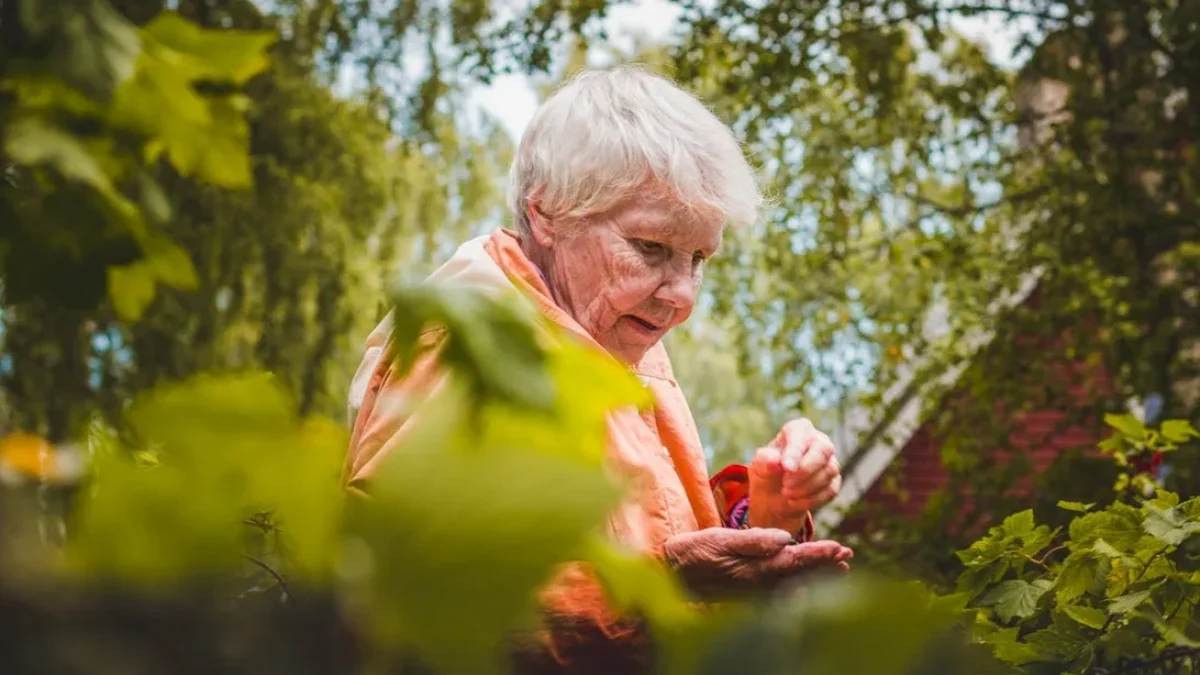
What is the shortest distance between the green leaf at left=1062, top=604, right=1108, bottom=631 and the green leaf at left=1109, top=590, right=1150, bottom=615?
22 millimetres

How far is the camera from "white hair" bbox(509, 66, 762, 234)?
243 centimetres

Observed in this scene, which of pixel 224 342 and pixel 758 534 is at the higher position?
pixel 758 534

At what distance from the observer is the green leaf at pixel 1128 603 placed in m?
1.56

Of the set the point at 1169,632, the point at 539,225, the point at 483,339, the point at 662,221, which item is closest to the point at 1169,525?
the point at 1169,632

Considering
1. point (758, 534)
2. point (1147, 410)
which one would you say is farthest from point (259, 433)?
point (1147, 410)

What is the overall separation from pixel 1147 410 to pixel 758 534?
6319 mm

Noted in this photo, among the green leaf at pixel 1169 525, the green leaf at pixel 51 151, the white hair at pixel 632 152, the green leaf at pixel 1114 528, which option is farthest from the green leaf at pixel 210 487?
the white hair at pixel 632 152

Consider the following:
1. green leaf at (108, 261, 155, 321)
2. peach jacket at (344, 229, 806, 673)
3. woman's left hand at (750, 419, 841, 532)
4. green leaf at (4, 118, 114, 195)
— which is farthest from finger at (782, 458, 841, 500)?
green leaf at (4, 118, 114, 195)

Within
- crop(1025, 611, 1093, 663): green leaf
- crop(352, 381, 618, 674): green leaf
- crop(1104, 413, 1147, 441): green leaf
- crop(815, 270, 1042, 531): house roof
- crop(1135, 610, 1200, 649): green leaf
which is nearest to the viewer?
crop(352, 381, 618, 674): green leaf

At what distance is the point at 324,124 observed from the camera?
12086 millimetres

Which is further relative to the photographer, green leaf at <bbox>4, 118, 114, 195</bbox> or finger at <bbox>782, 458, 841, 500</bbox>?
finger at <bbox>782, 458, 841, 500</bbox>

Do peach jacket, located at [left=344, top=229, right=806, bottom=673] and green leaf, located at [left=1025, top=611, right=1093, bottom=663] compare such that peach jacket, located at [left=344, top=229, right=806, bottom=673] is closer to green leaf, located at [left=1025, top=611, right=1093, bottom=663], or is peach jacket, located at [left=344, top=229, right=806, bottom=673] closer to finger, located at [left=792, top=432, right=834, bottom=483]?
finger, located at [left=792, top=432, right=834, bottom=483]

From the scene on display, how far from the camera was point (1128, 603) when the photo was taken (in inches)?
61.7

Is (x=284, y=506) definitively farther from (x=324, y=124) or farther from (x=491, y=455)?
(x=324, y=124)
